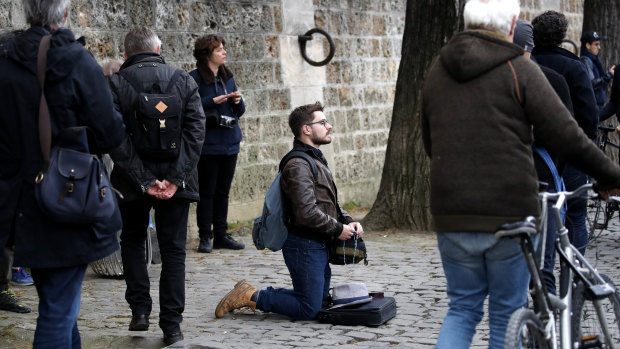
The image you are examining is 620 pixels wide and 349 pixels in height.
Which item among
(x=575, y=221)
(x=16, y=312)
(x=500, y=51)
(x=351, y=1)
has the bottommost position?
(x=16, y=312)

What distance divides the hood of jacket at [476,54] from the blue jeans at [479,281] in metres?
0.62

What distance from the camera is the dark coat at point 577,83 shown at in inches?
223

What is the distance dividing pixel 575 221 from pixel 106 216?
3.22m

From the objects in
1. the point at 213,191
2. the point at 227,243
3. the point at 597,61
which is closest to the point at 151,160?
the point at 213,191

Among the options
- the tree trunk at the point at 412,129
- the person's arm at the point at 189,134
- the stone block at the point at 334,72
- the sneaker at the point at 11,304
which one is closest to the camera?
the person's arm at the point at 189,134

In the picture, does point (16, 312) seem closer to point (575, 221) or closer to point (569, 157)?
point (575, 221)

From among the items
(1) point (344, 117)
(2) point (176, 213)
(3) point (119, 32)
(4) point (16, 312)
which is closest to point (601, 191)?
(2) point (176, 213)

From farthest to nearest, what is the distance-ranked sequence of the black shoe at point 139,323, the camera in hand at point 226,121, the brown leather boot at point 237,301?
the camera in hand at point 226,121
the brown leather boot at point 237,301
the black shoe at point 139,323

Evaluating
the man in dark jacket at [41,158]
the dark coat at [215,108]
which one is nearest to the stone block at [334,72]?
the dark coat at [215,108]

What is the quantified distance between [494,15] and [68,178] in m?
1.81

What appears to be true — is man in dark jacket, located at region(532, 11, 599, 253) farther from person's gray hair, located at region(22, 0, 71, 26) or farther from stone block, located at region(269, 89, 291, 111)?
stone block, located at region(269, 89, 291, 111)

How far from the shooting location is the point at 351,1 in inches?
461

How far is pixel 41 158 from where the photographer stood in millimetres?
3934

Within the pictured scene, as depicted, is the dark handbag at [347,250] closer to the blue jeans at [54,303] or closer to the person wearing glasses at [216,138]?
the blue jeans at [54,303]
